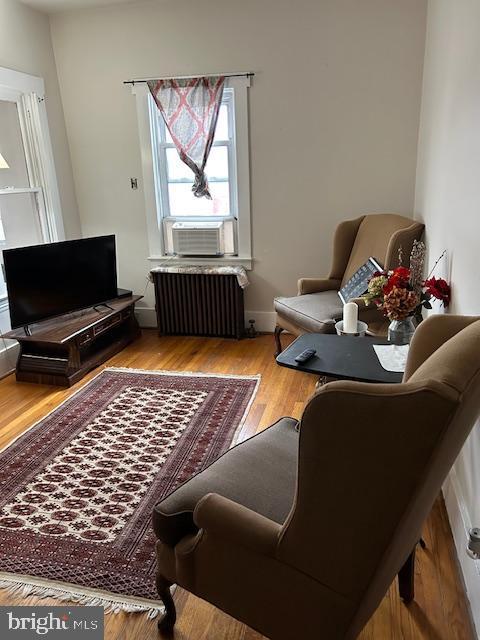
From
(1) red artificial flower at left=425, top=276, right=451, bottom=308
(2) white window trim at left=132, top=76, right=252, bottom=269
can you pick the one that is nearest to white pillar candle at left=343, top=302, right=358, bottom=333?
(1) red artificial flower at left=425, top=276, right=451, bottom=308

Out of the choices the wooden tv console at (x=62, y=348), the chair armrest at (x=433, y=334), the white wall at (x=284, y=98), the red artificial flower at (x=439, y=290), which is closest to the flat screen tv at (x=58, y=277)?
the wooden tv console at (x=62, y=348)

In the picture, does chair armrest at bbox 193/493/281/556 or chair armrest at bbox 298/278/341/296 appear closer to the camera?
chair armrest at bbox 193/493/281/556

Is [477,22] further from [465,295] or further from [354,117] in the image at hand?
[354,117]

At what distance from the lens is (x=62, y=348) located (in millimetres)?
3408

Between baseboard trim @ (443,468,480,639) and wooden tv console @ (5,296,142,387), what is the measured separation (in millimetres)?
2527

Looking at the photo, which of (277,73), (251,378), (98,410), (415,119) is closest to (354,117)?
(415,119)

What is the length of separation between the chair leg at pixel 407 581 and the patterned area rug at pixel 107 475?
869mm

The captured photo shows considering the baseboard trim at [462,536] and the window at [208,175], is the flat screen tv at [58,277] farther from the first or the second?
the baseboard trim at [462,536]

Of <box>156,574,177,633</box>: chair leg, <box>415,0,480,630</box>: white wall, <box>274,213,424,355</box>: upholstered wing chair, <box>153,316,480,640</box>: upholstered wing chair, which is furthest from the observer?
<box>274,213,424,355</box>: upholstered wing chair

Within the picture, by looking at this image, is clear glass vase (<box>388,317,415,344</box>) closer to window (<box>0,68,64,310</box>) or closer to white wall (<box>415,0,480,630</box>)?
white wall (<box>415,0,480,630</box>)

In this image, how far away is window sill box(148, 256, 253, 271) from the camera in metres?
4.19

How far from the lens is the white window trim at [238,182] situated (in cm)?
382

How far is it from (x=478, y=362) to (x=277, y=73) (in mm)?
3444

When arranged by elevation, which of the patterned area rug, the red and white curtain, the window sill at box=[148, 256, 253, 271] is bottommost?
the patterned area rug
